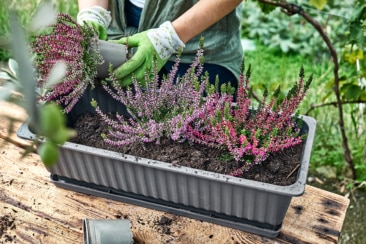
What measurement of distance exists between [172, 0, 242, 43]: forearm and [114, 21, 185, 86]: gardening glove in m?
0.03

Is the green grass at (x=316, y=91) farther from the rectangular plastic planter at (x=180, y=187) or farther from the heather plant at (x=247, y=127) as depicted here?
the heather plant at (x=247, y=127)

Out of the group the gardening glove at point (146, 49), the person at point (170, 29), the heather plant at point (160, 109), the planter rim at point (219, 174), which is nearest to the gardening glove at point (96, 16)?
the person at point (170, 29)

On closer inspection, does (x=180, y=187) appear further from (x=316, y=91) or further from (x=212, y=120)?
(x=316, y=91)

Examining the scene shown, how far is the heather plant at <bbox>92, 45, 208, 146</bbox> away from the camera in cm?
103

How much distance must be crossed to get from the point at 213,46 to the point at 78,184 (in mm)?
599

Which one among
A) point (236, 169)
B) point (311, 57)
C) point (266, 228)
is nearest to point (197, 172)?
point (236, 169)

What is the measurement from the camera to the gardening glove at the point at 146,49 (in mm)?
1169

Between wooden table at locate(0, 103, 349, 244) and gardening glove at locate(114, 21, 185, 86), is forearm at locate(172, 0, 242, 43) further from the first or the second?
wooden table at locate(0, 103, 349, 244)

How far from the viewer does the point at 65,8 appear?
2.99 metres

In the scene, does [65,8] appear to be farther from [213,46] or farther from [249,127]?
[249,127]

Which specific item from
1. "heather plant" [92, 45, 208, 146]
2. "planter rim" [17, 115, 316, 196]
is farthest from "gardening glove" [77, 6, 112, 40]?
"planter rim" [17, 115, 316, 196]

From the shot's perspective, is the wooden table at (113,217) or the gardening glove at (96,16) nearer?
the wooden table at (113,217)

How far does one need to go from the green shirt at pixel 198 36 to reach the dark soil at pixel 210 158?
465mm

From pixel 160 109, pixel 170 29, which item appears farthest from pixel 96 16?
pixel 160 109
